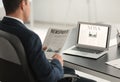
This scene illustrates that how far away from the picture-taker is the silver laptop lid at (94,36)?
1.98 meters

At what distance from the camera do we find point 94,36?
2.02 meters

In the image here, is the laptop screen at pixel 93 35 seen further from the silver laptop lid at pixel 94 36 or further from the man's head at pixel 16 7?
the man's head at pixel 16 7

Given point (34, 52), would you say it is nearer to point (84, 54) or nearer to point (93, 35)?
point (84, 54)

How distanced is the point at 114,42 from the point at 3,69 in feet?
3.46

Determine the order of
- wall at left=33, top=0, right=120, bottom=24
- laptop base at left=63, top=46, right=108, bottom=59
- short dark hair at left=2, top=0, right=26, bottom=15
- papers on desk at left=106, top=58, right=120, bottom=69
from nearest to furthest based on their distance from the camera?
1. short dark hair at left=2, top=0, right=26, bottom=15
2. papers on desk at left=106, top=58, right=120, bottom=69
3. laptop base at left=63, top=46, right=108, bottom=59
4. wall at left=33, top=0, right=120, bottom=24

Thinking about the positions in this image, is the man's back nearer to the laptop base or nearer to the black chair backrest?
the black chair backrest

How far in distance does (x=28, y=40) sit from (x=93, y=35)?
0.73 m

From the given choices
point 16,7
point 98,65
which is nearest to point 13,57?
point 16,7

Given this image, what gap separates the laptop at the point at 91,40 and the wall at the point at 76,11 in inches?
143

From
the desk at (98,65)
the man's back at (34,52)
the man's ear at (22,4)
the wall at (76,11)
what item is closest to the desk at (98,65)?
the desk at (98,65)

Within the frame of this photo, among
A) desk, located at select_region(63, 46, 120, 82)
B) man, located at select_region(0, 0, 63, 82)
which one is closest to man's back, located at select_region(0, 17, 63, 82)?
man, located at select_region(0, 0, 63, 82)

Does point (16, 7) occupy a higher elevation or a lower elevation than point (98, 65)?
higher

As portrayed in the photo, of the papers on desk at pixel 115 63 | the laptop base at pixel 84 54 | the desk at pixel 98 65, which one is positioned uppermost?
the laptop base at pixel 84 54

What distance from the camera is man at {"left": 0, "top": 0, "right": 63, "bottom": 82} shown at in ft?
4.77
